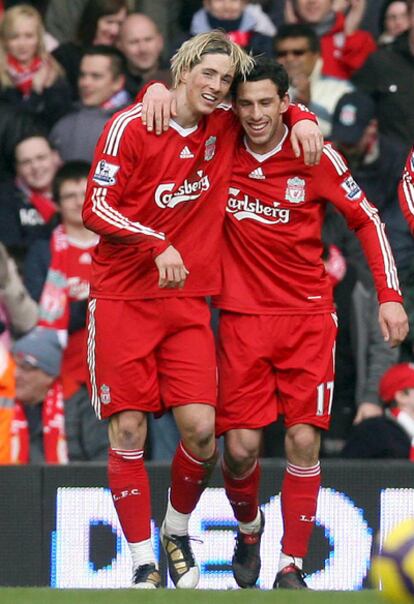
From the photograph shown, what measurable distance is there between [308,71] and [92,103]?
4.52 ft

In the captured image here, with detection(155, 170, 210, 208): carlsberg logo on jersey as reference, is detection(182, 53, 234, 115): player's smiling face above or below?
above

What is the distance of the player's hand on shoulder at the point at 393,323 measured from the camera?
7246 millimetres

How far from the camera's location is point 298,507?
24.8 ft

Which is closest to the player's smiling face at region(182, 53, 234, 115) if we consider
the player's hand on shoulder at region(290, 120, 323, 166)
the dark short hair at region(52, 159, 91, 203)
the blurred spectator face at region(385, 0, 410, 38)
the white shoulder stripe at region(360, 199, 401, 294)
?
the player's hand on shoulder at region(290, 120, 323, 166)

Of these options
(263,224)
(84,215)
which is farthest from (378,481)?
(84,215)

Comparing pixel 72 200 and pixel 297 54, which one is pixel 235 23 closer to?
pixel 297 54

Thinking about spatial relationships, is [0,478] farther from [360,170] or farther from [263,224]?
[360,170]

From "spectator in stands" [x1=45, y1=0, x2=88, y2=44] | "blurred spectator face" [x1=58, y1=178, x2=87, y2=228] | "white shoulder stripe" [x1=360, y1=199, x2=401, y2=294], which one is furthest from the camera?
"spectator in stands" [x1=45, y1=0, x2=88, y2=44]

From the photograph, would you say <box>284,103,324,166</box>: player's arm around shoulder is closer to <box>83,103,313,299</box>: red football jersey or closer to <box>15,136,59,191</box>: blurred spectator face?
<box>83,103,313,299</box>: red football jersey

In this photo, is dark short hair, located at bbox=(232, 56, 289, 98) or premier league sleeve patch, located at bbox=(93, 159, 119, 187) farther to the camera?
dark short hair, located at bbox=(232, 56, 289, 98)

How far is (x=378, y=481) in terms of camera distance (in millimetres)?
8789

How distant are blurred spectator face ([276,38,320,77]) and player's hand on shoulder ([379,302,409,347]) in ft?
12.7

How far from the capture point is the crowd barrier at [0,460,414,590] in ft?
28.7

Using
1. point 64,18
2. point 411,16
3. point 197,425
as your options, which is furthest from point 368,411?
point 64,18
